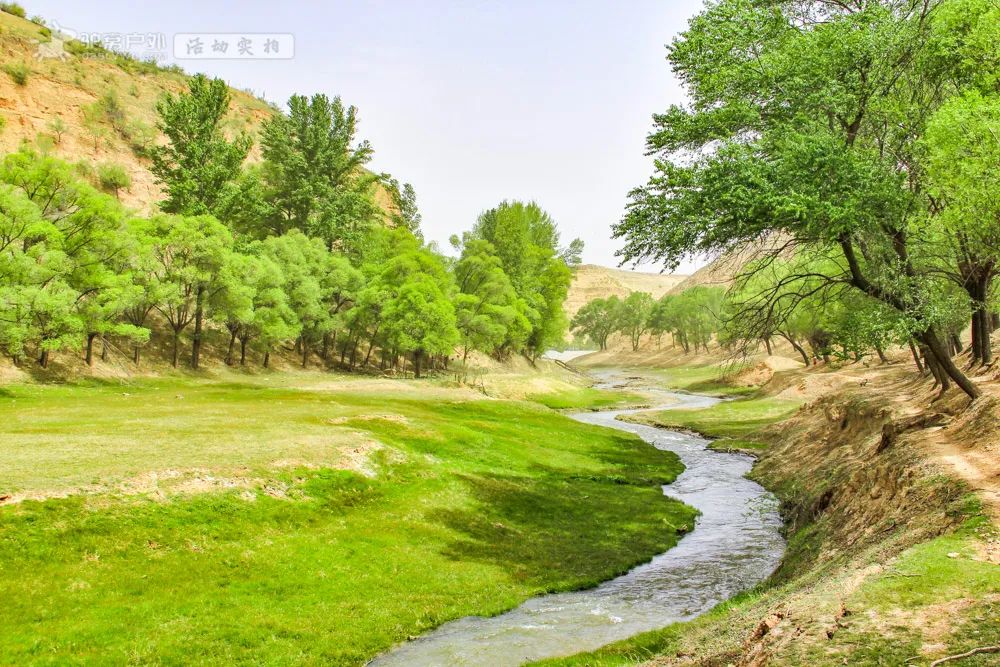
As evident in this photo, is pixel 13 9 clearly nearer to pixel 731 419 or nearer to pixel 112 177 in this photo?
pixel 112 177

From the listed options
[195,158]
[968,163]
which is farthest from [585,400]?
[968,163]

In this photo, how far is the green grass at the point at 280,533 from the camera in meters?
15.8

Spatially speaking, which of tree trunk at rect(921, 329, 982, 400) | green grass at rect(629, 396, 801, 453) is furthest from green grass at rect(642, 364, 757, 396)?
tree trunk at rect(921, 329, 982, 400)

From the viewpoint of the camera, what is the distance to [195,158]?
281 ft

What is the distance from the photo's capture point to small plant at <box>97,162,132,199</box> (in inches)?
3821

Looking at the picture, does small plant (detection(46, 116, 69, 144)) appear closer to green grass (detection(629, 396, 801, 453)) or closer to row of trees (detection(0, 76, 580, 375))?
row of trees (detection(0, 76, 580, 375))

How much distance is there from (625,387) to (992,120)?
104016 millimetres

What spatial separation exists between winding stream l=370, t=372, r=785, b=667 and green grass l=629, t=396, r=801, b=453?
64.9ft

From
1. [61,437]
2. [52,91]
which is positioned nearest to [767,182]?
[61,437]

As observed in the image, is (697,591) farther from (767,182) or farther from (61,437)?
(61,437)

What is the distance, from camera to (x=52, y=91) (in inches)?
4171

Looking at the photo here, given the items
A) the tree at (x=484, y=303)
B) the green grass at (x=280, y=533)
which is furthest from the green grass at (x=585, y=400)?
the green grass at (x=280, y=533)

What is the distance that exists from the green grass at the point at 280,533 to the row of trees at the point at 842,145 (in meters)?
13.7

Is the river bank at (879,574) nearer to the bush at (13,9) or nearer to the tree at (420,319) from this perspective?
the tree at (420,319)
